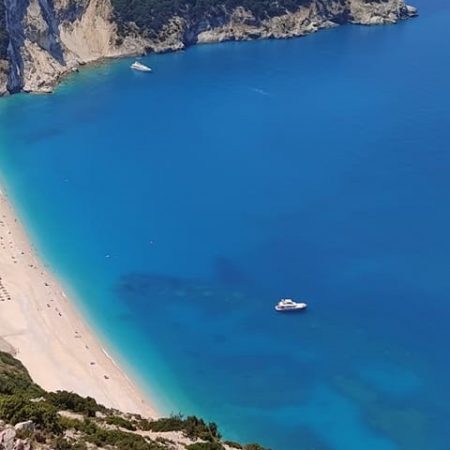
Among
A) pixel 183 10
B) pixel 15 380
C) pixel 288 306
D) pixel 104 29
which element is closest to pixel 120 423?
pixel 15 380

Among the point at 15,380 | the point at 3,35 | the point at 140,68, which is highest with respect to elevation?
the point at 3,35

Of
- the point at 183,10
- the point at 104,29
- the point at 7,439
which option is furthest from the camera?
the point at 183,10

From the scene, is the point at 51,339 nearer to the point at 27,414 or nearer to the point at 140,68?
the point at 27,414

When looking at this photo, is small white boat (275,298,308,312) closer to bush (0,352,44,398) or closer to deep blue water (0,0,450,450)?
deep blue water (0,0,450,450)

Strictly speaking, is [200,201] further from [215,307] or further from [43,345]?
[43,345]

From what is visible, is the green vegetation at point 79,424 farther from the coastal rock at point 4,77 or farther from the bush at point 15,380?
the coastal rock at point 4,77

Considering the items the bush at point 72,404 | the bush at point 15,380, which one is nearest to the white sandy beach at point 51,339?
the bush at point 15,380

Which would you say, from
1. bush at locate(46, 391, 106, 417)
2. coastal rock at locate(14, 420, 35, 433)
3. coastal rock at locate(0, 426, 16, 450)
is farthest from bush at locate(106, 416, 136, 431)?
coastal rock at locate(0, 426, 16, 450)
